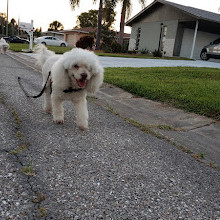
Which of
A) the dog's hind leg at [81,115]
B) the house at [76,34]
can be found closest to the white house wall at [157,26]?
the house at [76,34]

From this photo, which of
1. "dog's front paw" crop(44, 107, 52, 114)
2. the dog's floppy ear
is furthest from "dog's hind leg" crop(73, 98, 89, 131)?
"dog's front paw" crop(44, 107, 52, 114)

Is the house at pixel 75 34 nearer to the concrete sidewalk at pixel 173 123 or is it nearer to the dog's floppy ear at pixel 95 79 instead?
the concrete sidewalk at pixel 173 123

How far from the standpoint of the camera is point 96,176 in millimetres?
2273

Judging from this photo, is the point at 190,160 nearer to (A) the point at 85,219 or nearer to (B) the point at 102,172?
(B) the point at 102,172

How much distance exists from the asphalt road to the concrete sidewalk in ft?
1.01

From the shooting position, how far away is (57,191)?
197 centimetres

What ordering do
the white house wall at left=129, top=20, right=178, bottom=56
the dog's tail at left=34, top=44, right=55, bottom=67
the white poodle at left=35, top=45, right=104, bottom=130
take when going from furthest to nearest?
the white house wall at left=129, top=20, right=178, bottom=56
the dog's tail at left=34, top=44, right=55, bottom=67
the white poodle at left=35, top=45, right=104, bottom=130

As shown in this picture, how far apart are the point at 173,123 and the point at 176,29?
20.8m

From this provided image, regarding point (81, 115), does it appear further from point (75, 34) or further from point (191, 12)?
point (75, 34)

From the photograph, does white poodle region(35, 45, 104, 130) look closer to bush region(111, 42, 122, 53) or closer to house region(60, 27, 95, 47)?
bush region(111, 42, 122, 53)

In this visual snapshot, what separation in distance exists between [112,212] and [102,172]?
0.57 meters

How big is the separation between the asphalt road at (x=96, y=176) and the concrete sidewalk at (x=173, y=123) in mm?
309

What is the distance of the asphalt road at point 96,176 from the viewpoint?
6.00 ft

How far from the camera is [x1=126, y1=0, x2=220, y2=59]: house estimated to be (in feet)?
72.9
